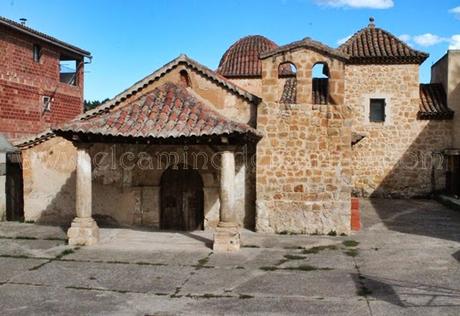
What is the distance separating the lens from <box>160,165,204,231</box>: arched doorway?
1395cm

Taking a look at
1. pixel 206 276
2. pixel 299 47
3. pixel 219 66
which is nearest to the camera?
pixel 206 276

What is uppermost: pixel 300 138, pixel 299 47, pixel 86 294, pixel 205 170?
pixel 299 47

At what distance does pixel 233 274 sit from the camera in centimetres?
901

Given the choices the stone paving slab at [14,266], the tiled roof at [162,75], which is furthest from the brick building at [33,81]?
the stone paving slab at [14,266]

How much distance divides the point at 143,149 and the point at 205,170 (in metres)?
1.92

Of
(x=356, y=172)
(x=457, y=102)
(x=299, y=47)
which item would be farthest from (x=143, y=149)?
(x=457, y=102)

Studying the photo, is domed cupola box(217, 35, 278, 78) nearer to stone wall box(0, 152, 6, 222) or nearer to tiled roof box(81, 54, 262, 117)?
tiled roof box(81, 54, 262, 117)

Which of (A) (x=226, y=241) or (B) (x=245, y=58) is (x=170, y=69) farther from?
(B) (x=245, y=58)

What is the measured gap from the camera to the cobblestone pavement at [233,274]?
7215mm

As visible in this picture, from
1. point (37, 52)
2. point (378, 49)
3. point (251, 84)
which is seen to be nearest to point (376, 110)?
point (378, 49)

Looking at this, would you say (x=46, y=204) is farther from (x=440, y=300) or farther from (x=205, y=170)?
(x=440, y=300)

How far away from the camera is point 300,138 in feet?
42.2

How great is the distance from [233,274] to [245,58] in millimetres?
16686

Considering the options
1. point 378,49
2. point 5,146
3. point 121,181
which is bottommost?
point 121,181
